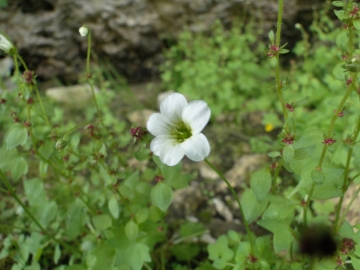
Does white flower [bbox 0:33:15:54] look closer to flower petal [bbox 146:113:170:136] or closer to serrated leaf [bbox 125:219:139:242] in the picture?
flower petal [bbox 146:113:170:136]

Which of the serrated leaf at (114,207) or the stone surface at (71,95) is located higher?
the serrated leaf at (114,207)

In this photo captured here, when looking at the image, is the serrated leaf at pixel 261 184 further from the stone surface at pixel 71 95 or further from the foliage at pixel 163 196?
the stone surface at pixel 71 95

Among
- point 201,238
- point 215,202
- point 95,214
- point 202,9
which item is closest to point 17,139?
point 95,214

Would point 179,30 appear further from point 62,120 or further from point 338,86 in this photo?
point 338,86

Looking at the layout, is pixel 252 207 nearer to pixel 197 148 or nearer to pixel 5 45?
pixel 197 148

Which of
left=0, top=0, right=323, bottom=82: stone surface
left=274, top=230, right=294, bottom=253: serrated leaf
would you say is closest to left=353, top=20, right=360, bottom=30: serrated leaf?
left=274, top=230, right=294, bottom=253: serrated leaf

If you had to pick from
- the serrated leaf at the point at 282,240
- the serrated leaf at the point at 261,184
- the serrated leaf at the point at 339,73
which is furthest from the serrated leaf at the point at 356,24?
the serrated leaf at the point at 282,240

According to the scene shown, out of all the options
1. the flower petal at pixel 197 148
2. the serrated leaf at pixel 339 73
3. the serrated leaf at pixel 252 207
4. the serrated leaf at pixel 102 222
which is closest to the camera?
the flower petal at pixel 197 148
